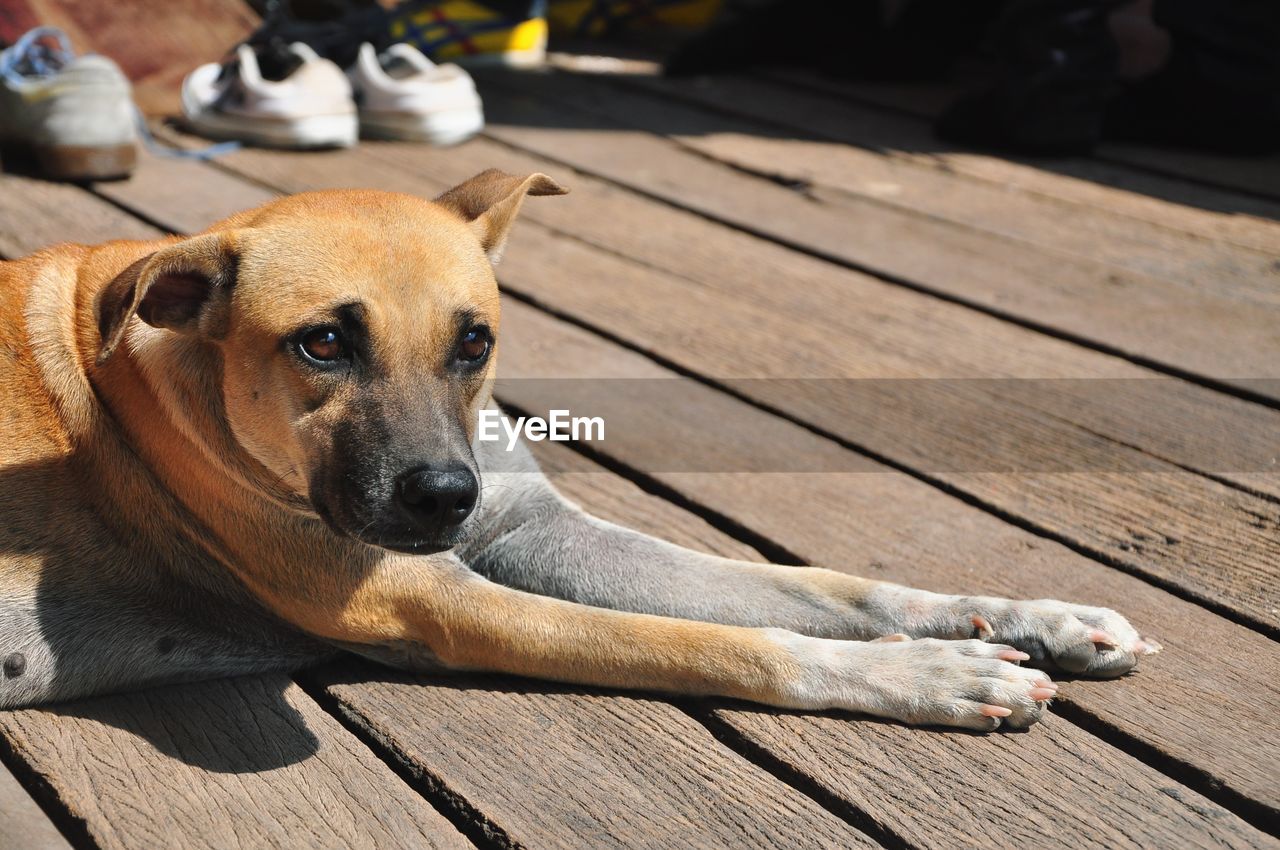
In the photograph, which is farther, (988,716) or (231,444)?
(231,444)

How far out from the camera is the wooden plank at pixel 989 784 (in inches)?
78.9

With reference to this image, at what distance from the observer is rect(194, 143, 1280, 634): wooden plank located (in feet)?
9.44

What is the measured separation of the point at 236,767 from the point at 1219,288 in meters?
3.40

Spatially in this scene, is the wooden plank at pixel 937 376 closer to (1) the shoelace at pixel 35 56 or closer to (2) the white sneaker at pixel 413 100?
(2) the white sneaker at pixel 413 100

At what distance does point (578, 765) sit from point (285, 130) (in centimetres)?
348

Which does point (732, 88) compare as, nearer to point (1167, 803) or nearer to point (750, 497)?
point (750, 497)

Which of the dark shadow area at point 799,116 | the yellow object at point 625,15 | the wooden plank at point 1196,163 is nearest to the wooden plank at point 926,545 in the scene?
the dark shadow area at point 799,116

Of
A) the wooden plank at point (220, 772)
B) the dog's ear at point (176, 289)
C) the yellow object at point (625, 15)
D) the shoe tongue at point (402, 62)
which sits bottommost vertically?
the wooden plank at point (220, 772)

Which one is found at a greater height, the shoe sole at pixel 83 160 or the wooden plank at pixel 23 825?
the shoe sole at pixel 83 160

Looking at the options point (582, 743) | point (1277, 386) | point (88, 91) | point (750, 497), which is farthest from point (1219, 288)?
point (88, 91)

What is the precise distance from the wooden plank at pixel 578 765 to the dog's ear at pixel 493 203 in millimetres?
859

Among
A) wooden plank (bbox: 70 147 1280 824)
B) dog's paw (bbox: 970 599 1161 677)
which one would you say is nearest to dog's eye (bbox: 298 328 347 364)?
wooden plank (bbox: 70 147 1280 824)

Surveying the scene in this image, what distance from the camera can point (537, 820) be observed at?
2.04 metres

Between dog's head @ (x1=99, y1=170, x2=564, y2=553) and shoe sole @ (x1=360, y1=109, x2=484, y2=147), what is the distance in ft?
9.36
